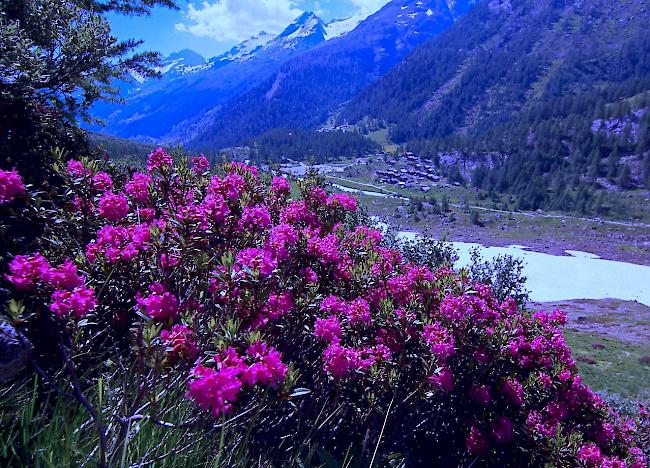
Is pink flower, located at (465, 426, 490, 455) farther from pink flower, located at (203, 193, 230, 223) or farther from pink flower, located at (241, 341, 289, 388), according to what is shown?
pink flower, located at (203, 193, 230, 223)

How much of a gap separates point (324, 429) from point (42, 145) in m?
5.15

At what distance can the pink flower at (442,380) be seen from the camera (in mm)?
4297

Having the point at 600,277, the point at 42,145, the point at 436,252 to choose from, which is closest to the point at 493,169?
the point at 600,277

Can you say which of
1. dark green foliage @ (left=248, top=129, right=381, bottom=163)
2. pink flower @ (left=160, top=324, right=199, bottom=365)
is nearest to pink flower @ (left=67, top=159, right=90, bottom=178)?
pink flower @ (left=160, top=324, right=199, bottom=365)

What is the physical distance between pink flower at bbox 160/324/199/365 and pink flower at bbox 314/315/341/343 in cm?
148

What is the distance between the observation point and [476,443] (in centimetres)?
478

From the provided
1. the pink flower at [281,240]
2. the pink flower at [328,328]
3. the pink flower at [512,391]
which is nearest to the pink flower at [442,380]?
the pink flower at [328,328]

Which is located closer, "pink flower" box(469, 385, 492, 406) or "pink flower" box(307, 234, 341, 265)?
"pink flower" box(469, 385, 492, 406)

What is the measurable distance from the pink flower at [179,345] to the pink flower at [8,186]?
6.85 ft

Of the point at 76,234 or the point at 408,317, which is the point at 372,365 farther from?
the point at 76,234

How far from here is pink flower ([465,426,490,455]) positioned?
479cm

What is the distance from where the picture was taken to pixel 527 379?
5.48 meters

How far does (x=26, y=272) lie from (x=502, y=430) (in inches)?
192

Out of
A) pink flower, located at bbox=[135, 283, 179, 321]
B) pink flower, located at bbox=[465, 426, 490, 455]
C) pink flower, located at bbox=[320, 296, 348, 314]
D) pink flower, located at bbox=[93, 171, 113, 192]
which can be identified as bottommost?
pink flower, located at bbox=[465, 426, 490, 455]
